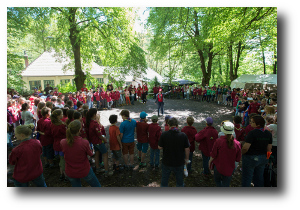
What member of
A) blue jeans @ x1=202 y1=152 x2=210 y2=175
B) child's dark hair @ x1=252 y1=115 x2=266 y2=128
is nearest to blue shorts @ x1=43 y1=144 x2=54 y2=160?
blue jeans @ x1=202 y1=152 x2=210 y2=175

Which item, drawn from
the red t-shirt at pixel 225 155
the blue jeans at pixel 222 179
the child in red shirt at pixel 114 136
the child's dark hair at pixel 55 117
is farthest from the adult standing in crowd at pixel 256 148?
the child's dark hair at pixel 55 117

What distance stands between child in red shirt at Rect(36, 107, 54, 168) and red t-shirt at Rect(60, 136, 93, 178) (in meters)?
1.63

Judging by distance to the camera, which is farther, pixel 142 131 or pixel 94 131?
pixel 142 131

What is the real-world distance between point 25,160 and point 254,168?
3979 mm

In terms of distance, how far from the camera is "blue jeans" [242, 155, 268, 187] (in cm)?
307

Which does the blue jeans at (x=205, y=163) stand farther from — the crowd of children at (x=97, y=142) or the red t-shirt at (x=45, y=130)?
the red t-shirt at (x=45, y=130)

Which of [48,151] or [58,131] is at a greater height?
[58,131]

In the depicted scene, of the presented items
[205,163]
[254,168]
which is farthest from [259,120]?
[205,163]

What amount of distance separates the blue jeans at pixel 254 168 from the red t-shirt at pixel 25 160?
359 cm

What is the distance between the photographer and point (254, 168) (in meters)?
3.26

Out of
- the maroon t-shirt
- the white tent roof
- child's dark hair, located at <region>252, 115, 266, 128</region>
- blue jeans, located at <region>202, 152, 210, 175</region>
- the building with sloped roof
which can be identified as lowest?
blue jeans, located at <region>202, 152, 210, 175</region>

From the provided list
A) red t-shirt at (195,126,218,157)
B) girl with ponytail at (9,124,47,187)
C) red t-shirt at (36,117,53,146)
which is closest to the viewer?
girl with ponytail at (9,124,47,187)

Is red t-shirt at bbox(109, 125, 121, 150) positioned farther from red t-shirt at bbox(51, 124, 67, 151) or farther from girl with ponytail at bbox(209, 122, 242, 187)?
girl with ponytail at bbox(209, 122, 242, 187)

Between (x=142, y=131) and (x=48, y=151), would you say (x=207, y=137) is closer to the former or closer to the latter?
(x=142, y=131)
